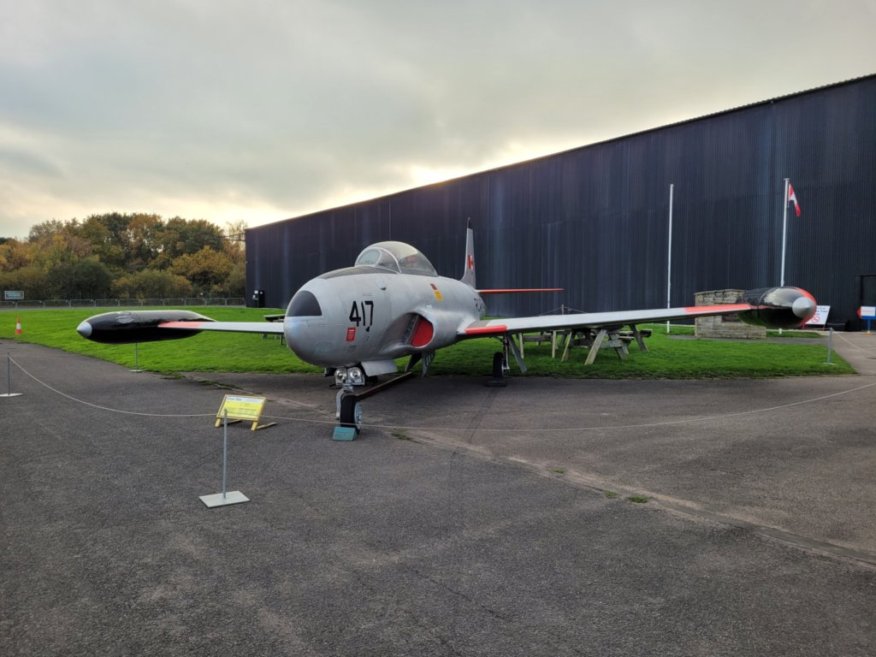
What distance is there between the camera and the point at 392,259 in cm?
1035

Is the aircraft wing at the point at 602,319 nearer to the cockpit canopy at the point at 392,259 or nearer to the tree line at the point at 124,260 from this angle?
the cockpit canopy at the point at 392,259

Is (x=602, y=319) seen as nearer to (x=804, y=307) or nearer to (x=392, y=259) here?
(x=804, y=307)

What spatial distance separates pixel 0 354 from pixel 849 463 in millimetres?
25071

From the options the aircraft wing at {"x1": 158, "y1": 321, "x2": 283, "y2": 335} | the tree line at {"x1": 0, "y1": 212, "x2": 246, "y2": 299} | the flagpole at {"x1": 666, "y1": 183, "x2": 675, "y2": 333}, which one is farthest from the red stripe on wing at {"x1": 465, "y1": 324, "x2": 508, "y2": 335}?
the tree line at {"x1": 0, "y1": 212, "x2": 246, "y2": 299}

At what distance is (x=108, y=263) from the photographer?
3578 inches

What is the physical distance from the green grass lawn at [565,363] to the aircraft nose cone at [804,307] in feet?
11.7

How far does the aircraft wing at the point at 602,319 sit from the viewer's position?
9.80 meters

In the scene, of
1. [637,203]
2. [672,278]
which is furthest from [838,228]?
[637,203]

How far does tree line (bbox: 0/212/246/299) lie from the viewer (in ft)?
230

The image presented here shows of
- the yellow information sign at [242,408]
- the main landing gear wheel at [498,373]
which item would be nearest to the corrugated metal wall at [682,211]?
the main landing gear wheel at [498,373]

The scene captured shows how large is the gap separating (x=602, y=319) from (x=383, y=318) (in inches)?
183

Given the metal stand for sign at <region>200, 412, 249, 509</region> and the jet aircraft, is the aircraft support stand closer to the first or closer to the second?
the jet aircraft

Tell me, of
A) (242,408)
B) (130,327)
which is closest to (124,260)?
(130,327)

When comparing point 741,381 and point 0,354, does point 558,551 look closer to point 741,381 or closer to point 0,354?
point 741,381
